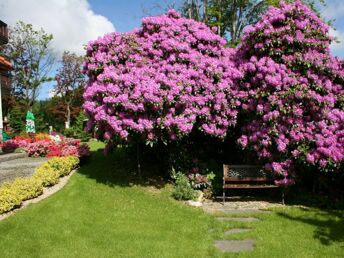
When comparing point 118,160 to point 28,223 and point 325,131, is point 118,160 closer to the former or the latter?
point 28,223

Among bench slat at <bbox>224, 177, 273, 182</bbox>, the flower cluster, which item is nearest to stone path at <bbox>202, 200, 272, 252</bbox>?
bench slat at <bbox>224, 177, 273, 182</bbox>

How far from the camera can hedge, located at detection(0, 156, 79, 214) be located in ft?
29.4

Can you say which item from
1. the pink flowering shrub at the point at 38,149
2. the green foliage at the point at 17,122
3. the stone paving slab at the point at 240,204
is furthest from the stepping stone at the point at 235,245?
the green foliage at the point at 17,122

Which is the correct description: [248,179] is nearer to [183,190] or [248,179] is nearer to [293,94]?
[183,190]

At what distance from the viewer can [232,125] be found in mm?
11125

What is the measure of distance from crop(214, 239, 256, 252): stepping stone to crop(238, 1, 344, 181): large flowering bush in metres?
3.18

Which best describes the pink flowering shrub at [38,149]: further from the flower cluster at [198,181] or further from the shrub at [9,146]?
the flower cluster at [198,181]

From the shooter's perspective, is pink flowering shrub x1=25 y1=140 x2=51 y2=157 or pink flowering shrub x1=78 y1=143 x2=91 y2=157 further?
pink flowering shrub x1=25 y1=140 x2=51 y2=157

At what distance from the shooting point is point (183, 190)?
10.5 m

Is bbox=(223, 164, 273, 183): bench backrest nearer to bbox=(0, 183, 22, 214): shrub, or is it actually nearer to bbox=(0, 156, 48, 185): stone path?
bbox=(0, 183, 22, 214): shrub

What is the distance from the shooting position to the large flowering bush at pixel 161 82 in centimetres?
998

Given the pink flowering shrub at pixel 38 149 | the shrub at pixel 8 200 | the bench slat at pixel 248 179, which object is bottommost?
the shrub at pixel 8 200

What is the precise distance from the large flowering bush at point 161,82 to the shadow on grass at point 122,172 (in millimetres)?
1593

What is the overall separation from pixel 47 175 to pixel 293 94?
683 centimetres
